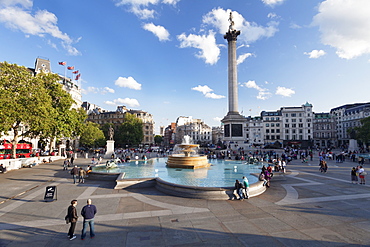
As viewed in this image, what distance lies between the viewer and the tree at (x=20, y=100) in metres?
22.1

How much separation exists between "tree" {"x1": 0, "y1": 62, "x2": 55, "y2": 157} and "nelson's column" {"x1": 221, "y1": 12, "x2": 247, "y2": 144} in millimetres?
38333

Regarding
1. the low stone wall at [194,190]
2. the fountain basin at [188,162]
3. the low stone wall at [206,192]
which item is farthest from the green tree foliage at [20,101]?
the low stone wall at [206,192]

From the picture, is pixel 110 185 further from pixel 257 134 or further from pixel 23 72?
pixel 257 134

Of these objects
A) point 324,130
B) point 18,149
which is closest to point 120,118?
point 18,149

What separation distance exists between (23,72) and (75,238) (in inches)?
1127

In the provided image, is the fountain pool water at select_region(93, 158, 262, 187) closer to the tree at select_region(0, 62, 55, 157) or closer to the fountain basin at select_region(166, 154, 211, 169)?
the fountain basin at select_region(166, 154, 211, 169)

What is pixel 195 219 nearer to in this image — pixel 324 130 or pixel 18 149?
pixel 18 149

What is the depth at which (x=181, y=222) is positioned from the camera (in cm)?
775

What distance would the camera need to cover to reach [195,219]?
26.3 ft

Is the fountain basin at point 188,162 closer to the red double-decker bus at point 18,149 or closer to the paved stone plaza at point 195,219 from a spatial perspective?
the paved stone plaza at point 195,219

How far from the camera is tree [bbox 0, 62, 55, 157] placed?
22062 mm

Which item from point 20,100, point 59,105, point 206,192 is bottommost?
point 206,192

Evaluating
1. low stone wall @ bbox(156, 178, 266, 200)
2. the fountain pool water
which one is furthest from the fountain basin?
low stone wall @ bbox(156, 178, 266, 200)

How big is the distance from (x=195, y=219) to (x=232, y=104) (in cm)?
4677
